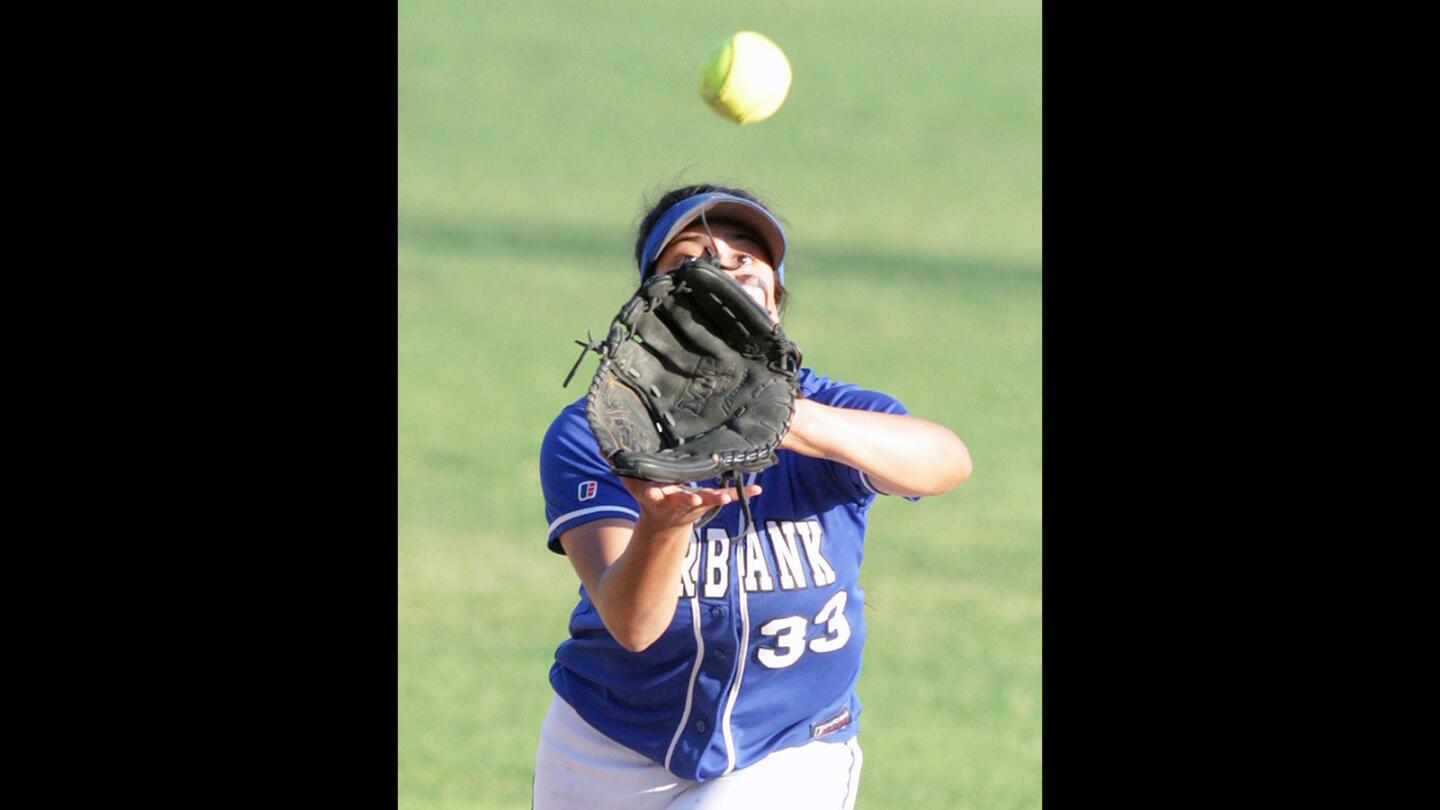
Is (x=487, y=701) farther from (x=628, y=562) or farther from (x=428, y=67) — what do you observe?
(x=428, y=67)

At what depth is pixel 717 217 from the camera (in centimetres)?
365

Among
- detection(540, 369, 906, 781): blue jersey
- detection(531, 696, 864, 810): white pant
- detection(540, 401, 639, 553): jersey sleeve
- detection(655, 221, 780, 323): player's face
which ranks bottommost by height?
detection(531, 696, 864, 810): white pant

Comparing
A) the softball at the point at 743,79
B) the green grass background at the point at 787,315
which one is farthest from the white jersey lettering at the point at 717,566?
the green grass background at the point at 787,315

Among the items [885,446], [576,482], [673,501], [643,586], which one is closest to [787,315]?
[576,482]

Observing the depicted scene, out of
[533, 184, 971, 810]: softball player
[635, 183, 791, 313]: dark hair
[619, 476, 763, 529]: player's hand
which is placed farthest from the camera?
[635, 183, 791, 313]: dark hair

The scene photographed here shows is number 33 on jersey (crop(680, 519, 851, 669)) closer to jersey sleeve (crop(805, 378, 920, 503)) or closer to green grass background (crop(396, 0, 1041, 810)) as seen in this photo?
jersey sleeve (crop(805, 378, 920, 503))

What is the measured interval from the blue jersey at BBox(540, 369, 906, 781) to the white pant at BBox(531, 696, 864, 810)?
0.03 metres

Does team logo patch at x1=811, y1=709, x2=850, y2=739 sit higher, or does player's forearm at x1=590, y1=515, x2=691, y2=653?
player's forearm at x1=590, y1=515, x2=691, y2=653

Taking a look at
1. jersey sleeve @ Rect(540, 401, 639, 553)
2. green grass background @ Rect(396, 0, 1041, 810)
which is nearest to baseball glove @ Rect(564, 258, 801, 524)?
jersey sleeve @ Rect(540, 401, 639, 553)

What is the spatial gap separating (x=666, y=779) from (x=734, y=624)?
1.10 ft

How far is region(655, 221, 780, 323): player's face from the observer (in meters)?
3.60

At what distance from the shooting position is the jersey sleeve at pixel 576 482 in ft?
11.6

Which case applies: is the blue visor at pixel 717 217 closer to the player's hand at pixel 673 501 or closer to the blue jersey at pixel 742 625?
the blue jersey at pixel 742 625
